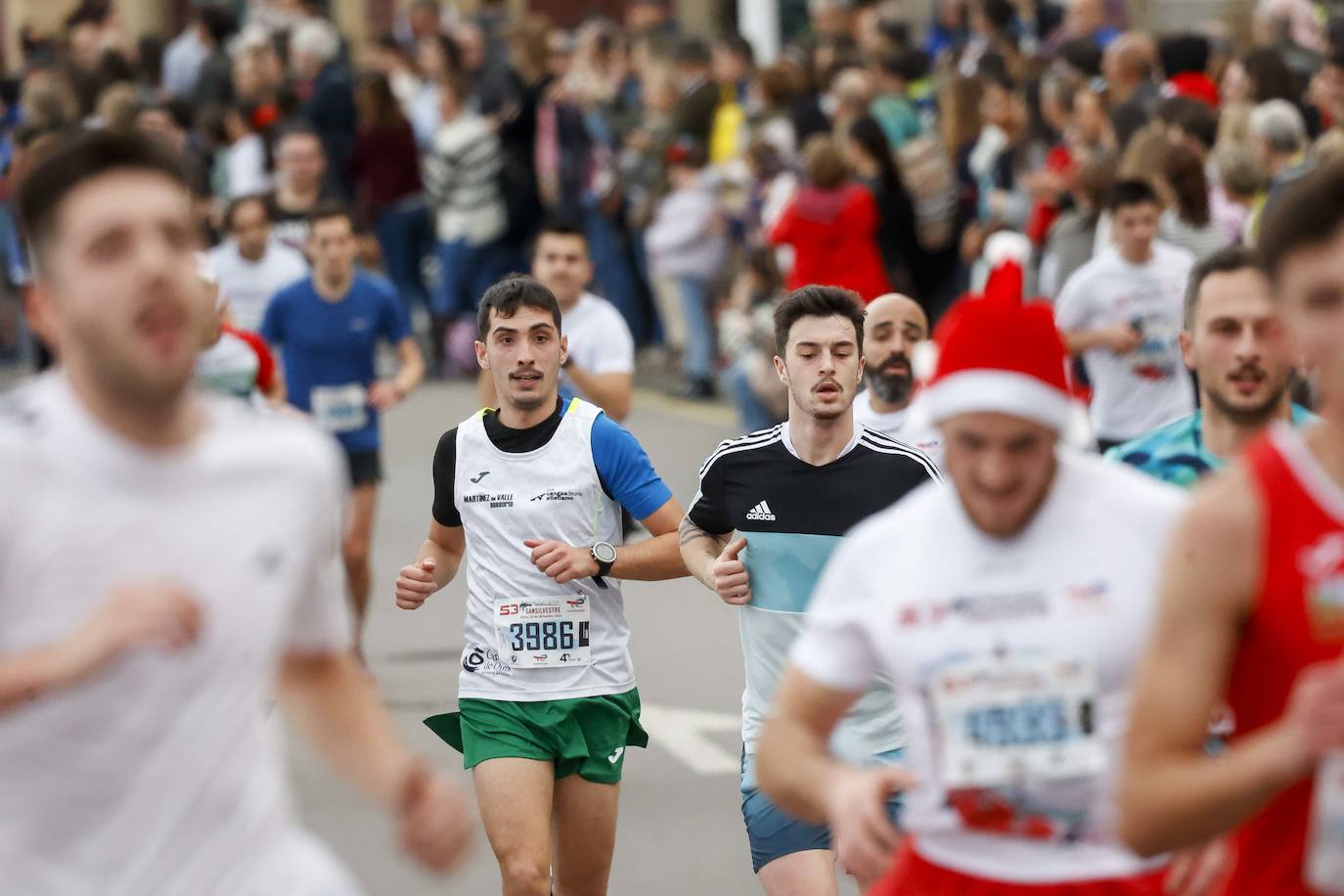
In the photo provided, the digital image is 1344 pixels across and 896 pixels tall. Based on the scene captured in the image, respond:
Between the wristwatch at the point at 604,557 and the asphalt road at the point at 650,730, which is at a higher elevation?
the wristwatch at the point at 604,557

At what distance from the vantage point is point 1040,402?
11.5ft

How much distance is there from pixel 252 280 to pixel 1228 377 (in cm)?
784

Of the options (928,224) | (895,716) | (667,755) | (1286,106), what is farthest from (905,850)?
(928,224)

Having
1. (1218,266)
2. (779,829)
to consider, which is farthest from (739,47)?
(1218,266)

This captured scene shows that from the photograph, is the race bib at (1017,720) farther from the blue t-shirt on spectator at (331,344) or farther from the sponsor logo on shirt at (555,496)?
the blue t-shirt on spectator at (331,344)

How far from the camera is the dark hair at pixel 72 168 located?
10.8 feet

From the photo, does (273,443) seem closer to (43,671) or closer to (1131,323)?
(43,671)

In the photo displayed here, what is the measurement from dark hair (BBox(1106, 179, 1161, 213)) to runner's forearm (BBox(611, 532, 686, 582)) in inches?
160

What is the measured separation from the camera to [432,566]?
21.4 ft

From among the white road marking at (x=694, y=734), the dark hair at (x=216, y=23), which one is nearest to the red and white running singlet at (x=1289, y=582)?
the white road marking at (x=694, y=734)

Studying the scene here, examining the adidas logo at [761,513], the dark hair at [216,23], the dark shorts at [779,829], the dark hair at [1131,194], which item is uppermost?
the dark hair at [216,23]

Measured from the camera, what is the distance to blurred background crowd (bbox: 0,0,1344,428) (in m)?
12.4

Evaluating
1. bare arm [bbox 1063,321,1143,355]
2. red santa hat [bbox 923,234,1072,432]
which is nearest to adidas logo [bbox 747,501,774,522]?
red santa hat [bbox 923,234,1072,432]

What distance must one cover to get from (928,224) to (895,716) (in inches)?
340
